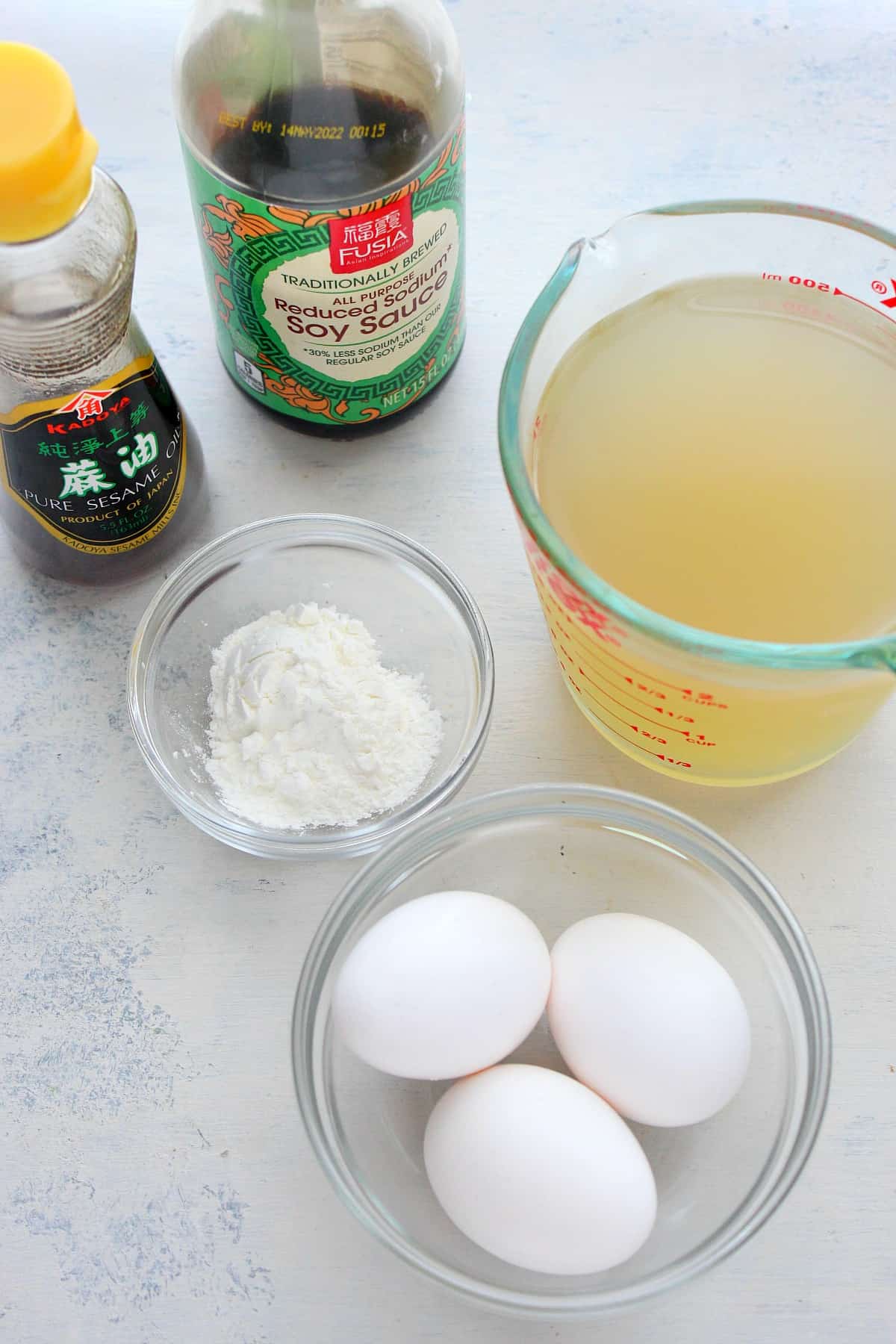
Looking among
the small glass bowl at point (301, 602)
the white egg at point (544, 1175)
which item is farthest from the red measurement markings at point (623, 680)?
the white egg at point (544, 1175)

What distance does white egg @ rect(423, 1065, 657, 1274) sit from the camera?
0.70 metres

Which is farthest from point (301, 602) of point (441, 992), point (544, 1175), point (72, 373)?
point (544, 1175)

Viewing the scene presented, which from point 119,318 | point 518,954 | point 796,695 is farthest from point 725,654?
point 119,318

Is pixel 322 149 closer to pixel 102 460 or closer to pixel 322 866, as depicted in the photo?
pixel 102 460

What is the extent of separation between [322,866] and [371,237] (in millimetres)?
428

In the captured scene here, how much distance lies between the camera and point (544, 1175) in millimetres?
698

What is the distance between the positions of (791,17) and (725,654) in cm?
79

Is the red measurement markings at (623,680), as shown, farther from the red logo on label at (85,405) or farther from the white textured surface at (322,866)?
the red logo on label at (85,405)

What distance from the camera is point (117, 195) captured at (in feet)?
2.54

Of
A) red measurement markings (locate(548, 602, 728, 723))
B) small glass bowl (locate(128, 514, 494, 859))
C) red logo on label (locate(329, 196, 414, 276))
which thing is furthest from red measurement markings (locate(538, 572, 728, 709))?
red logo on label (locate(329, 196, 414, 276))

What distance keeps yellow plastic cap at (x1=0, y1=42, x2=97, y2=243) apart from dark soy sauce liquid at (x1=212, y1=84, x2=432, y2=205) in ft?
0.48

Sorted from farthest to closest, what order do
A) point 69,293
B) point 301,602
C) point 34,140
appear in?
point 301,602, point 69,293, point 34,140

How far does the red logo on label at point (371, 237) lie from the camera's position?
2.64ft

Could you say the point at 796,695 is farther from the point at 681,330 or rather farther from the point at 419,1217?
the point at 419,1217
